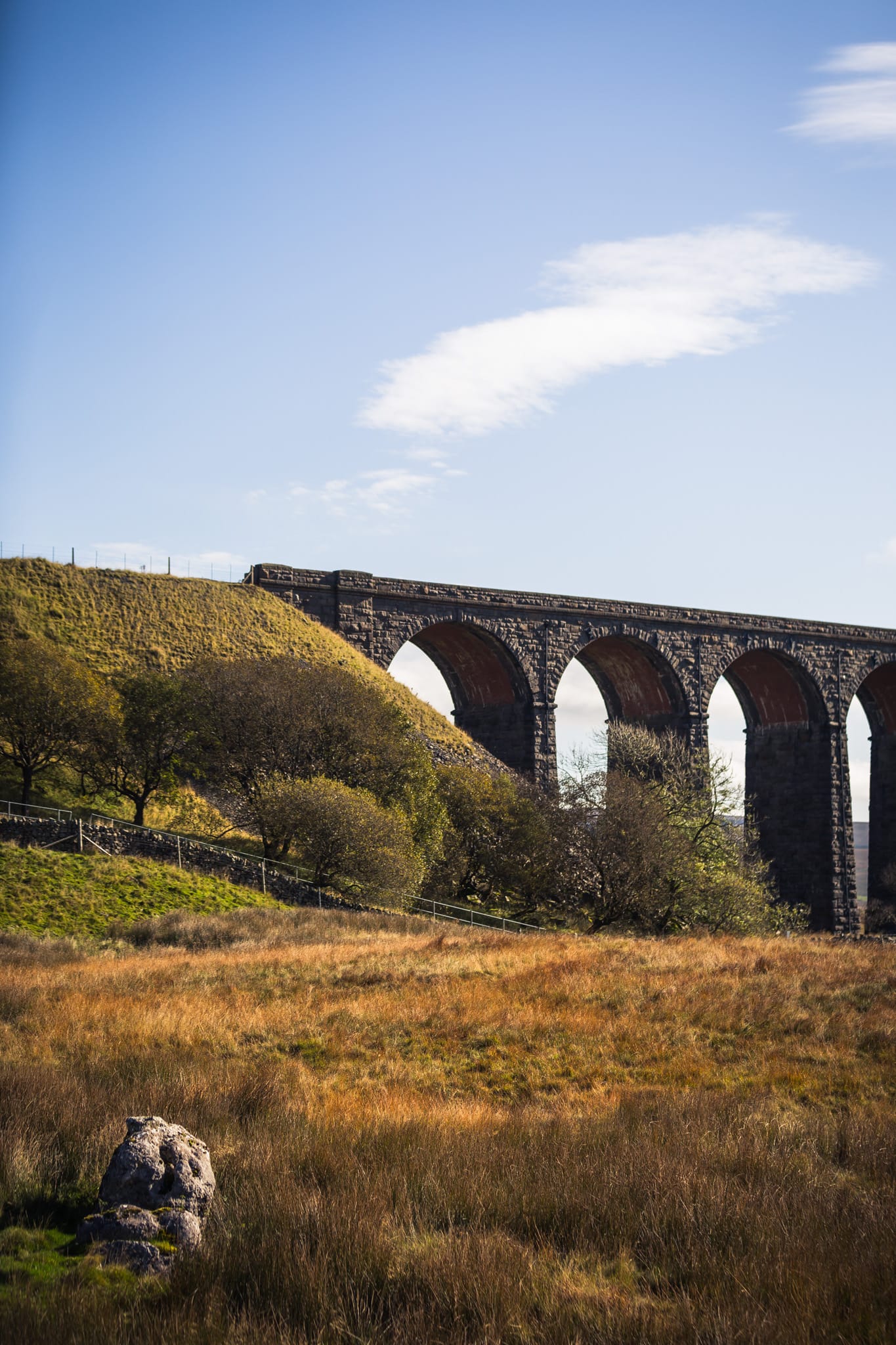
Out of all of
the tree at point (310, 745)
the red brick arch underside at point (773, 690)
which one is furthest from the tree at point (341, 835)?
the red brick arch underside at point (773, 690)

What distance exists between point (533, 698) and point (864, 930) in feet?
69.0

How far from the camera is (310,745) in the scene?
112ft

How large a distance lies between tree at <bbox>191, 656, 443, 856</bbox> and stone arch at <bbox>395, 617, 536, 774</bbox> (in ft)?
33.0

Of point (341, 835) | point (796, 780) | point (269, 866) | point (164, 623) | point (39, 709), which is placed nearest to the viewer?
point (341, 835)

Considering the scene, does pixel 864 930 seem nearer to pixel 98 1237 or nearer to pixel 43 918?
pixel 43 918

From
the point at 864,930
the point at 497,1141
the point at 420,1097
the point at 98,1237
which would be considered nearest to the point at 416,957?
the point at 420,1097

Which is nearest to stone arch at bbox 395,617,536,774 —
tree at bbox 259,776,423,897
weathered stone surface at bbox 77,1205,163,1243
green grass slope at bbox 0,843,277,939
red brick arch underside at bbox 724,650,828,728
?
red brick arch underside at bbox 724,650,828,728

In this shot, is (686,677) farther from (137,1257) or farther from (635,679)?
(137,1257)

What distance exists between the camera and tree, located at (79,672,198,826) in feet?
108

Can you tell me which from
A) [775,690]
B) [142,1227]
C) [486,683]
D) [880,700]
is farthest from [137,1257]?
[880,700]

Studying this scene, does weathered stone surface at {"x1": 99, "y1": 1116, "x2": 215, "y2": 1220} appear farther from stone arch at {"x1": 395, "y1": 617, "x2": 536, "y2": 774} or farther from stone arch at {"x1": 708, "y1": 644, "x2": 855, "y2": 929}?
stone arch at {"x1": 708, "y1": 644, "x2": 855, "y2": 929}

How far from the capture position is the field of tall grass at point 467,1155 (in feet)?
16.2

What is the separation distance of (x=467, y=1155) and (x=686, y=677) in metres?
44.6

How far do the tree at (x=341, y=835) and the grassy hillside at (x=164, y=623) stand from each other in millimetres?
9275
